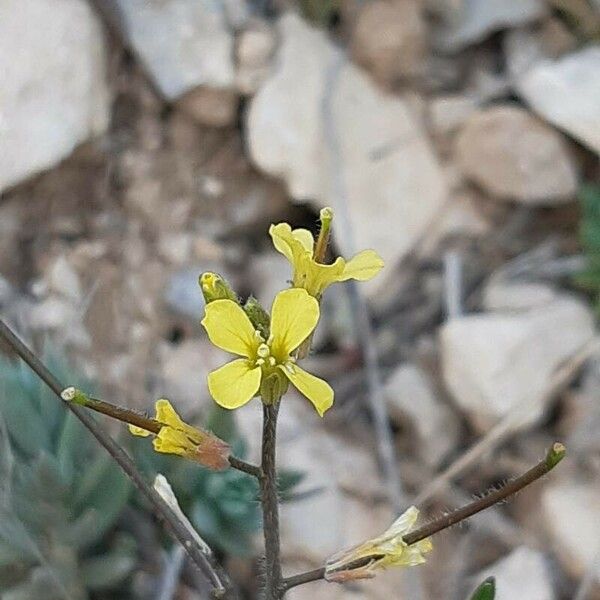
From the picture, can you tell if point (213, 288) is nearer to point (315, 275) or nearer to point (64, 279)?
point (315, 275)

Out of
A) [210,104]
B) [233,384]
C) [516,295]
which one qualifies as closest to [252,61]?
[210,104]

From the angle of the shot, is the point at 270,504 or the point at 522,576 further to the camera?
the point at 522,576

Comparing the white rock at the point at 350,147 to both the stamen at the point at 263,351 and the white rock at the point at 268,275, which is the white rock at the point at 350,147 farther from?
the stamen at the point at 263,351

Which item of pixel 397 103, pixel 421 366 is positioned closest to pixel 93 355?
pixel 421 366

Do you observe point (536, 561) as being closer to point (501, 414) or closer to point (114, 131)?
point (501, 414)

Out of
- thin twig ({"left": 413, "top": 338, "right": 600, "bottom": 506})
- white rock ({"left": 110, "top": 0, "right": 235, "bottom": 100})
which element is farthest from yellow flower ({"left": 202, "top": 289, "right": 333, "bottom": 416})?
white rock ({"left": 110, "top": 0, "right": 235, "bottom": 100})

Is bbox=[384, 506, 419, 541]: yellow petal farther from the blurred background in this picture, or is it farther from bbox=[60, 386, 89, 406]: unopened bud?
the blurred background
